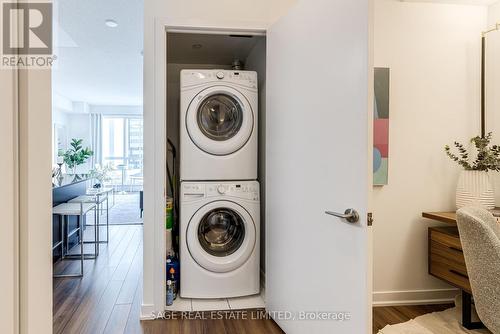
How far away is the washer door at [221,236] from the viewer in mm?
2693

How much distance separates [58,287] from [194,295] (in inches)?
51.7

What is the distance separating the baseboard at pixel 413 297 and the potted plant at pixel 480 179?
755mm

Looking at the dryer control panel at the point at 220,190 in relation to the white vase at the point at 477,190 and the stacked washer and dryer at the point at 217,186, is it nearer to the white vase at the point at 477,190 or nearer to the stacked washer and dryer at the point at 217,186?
the stacked washer and dryer at the point at 217,186

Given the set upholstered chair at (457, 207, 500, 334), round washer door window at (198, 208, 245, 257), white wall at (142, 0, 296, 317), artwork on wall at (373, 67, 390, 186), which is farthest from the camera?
round washer door window at (198, 208, 245, 257)

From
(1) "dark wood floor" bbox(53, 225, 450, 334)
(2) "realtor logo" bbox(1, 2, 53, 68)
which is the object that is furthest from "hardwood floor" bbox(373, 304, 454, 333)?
(2) "realtor logo" bbox(1, 2, 53, 68)

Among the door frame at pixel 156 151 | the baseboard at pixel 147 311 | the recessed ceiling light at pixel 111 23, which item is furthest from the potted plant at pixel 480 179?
the recessed ceiling light at pixel 111 23

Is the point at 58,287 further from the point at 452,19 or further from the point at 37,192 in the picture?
the point at 452,19

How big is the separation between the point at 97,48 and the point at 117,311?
3296 millimetres

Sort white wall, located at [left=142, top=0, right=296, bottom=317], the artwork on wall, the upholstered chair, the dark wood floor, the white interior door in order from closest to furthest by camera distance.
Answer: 1. the white interior door
2. the upholstered chair
3. the dark wood floor
4. white wall, located at [left=142, top=0, right=296, bottom=317]
5. the artwork on wall

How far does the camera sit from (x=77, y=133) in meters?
9.29

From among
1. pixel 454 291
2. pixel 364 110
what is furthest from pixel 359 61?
pixel 454 291

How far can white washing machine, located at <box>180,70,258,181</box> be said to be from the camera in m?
2.71

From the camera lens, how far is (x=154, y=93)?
95.8 inches

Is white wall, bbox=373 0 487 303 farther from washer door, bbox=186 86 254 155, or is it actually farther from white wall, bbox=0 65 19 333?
white wall, bbox=0 65 19 333
